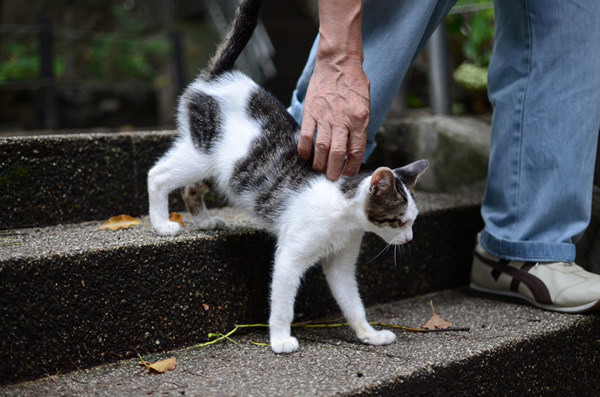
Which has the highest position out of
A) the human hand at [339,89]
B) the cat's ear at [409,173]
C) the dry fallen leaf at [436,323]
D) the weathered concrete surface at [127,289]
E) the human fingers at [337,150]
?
the human hand at [339,89]

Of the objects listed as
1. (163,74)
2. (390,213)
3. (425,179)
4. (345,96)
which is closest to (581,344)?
(390,213)

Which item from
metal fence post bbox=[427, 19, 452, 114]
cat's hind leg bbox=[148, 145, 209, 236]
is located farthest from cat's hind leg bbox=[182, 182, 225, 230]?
metal fence post bbox=[427, 19, 452, 114]

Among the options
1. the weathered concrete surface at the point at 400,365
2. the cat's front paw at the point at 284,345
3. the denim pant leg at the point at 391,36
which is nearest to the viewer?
the weathered concrete surface at the point at 400,365

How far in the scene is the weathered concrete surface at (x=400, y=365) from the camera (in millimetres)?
1192

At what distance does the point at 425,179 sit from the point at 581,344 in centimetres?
131

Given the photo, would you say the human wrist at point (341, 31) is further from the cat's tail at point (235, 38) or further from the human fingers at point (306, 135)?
the cat's tail at point (235, 38)

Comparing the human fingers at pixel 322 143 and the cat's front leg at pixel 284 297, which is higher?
the human fingers at pixel 322 143

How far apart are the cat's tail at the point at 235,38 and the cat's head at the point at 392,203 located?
0.70 metres

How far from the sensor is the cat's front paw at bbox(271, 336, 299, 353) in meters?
→ 1.41

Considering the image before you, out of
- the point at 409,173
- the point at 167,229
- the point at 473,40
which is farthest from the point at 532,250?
the point at 473,40

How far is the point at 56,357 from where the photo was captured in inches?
51.2

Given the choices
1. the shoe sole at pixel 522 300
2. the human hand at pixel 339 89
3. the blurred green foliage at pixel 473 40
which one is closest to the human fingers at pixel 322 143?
A: the human hand at pixel 339 89

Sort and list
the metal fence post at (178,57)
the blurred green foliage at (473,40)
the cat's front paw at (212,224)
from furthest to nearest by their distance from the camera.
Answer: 1. the metal fence post at (178,57)
2. the blurred green foliage at (473,40)
3. the cat's front paw at (212,224)

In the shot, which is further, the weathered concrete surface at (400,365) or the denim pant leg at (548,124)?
the denim pant leg at (548,124)
